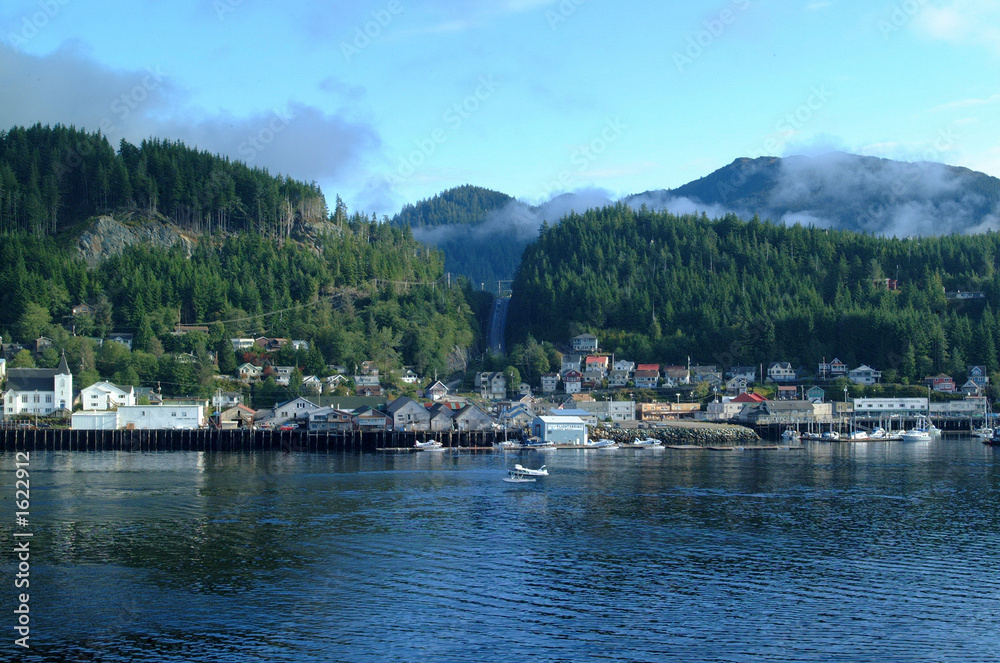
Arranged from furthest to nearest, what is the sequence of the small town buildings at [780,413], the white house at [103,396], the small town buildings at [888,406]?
the small town buildings at [888,406] → the small town buildings at [780,413] → the white house at [103,396]

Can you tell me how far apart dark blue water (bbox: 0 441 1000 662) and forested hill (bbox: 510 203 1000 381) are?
65096mm

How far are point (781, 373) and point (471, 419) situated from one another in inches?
1853

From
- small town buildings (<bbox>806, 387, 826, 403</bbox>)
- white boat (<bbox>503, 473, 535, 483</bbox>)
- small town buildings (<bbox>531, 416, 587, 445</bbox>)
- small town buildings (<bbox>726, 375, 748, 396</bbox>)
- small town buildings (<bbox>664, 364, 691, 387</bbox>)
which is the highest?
small town buildings (<bbox>664, 364, 691, 387</bbox>)

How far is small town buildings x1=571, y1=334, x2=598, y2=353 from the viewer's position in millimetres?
119125

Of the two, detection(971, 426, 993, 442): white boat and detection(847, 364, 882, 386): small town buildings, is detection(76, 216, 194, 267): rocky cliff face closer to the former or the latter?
detection(847, 364, 882, 386): small town buildings

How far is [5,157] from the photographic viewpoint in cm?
11944

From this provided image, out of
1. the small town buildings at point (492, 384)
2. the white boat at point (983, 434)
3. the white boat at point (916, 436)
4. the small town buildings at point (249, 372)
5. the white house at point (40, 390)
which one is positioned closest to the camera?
the white house at point (40, 390)

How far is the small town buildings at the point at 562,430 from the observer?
239 feet

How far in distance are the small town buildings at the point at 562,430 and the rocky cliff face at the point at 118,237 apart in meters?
61.2

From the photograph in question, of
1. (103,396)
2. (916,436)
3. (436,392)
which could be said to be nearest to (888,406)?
(916,436)

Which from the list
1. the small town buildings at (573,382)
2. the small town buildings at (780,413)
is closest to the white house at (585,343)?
the small town buildings at (573,382)

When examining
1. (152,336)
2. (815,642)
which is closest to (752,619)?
(815,642)

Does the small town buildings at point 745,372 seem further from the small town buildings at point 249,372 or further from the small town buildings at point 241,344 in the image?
the small town buildings at point 241,344

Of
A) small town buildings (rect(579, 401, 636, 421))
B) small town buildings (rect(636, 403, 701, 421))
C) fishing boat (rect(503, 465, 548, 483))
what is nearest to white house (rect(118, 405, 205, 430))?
fishing boat (rect(503, 465, 548, 483))
